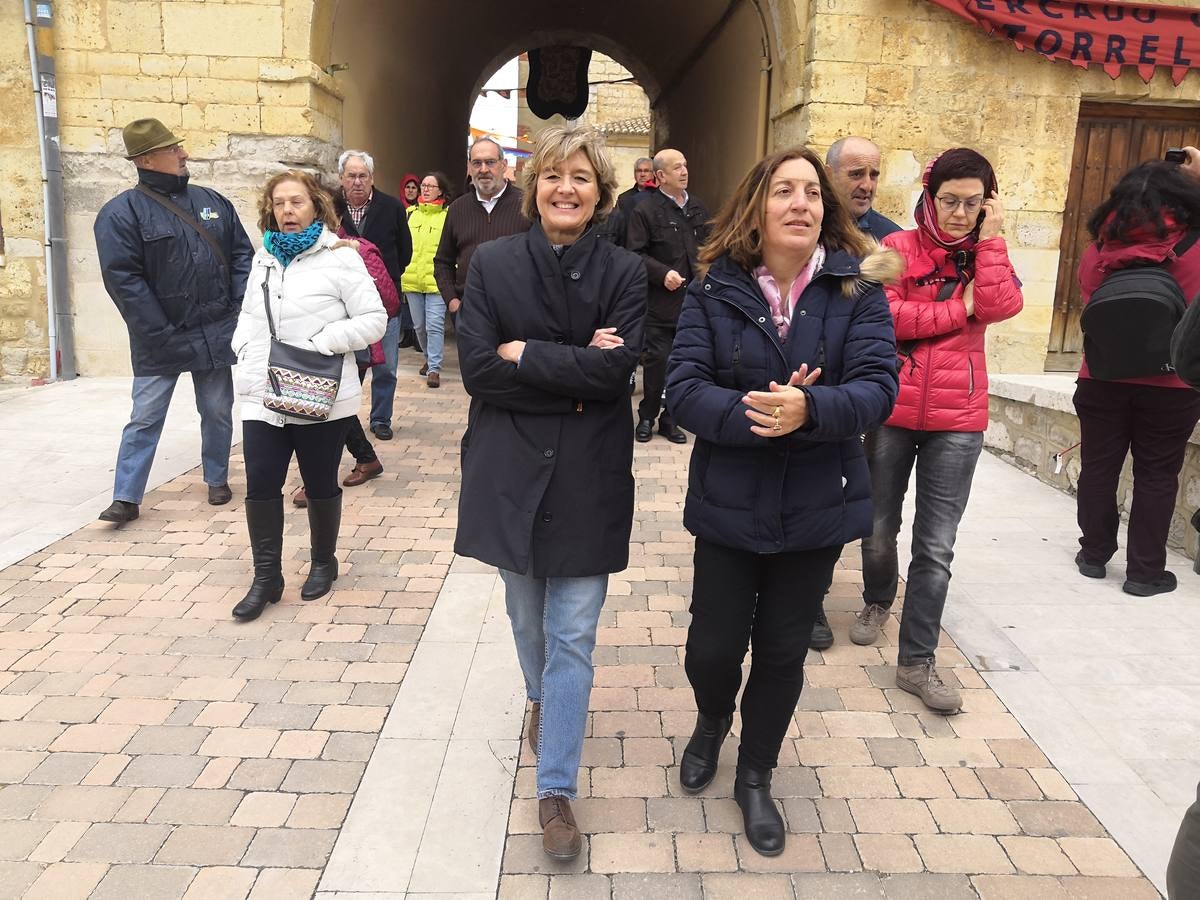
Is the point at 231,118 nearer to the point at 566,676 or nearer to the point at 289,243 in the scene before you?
the point at 289,243

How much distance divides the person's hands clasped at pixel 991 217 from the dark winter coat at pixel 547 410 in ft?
4.50

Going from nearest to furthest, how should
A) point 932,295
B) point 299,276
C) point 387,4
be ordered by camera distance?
point 932,295 < point 299,276 < point 387,4

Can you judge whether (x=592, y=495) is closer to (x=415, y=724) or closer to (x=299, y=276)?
(x=415, y=724)

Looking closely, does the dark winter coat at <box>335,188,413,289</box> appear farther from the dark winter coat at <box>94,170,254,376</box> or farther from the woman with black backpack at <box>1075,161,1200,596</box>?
the woman with black backpack at <box>1075,161,1200,596</box>

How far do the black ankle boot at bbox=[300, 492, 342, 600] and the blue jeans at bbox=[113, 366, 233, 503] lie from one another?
1.38 metres

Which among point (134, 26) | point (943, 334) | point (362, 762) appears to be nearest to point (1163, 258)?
point (943, 334)

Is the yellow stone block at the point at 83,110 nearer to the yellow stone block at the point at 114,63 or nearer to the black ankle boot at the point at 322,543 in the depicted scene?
the yellow stone block at the point at 114,63

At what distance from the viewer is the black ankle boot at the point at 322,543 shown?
400 centimetres

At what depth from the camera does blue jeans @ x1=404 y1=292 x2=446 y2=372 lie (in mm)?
8531

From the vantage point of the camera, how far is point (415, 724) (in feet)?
9.71

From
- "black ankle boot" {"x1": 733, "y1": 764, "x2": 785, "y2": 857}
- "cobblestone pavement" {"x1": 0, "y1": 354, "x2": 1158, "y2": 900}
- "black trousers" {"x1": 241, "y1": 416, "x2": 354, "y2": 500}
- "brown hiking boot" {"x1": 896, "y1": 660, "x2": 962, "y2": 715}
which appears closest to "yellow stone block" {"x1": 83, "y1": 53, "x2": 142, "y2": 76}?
"cobblestone pavement" {"x1": 0, "y1": 354, "x2": 1158, "y2": 900}

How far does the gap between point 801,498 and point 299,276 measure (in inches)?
94.9

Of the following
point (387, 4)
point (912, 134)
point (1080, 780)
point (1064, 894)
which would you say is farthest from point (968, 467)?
point (387, 4)

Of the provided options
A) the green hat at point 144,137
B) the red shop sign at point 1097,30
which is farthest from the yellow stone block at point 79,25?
the red shop sign at point 1097,30
